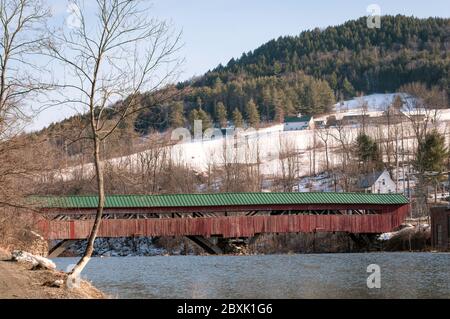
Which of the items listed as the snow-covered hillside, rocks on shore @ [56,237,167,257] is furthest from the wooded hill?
rocks on shore @ [56,237,167,257]

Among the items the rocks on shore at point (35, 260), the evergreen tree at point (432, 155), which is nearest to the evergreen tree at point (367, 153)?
the evergreen tree at point (432, 155)

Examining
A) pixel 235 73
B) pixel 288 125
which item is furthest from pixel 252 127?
pixel 235 73

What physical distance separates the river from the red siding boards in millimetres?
9744

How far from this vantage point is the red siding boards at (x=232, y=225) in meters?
33.1

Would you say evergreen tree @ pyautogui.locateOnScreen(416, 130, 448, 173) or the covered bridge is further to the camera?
evergreen tree @ pyautogui.locateOnScreen(416, 130, 448, 173)

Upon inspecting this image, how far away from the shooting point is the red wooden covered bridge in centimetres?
3353

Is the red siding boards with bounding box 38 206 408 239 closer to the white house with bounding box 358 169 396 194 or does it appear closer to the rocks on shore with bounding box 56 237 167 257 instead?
the rocks on shore with bounding box 56 237 167 257

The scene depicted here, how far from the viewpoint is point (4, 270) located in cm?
1271

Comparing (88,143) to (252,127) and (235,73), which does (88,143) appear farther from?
(235,73)

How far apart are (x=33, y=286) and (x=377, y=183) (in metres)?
49.2

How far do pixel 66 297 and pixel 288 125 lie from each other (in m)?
86.1

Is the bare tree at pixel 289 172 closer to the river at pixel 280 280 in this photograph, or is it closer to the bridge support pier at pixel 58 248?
the bridge support pier at pixel 58 248

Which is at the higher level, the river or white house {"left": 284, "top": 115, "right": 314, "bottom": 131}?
white house {"left": 284, "top": 115, "right": 314, "bottom": 131}

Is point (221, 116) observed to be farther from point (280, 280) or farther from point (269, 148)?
point (280, 280)
